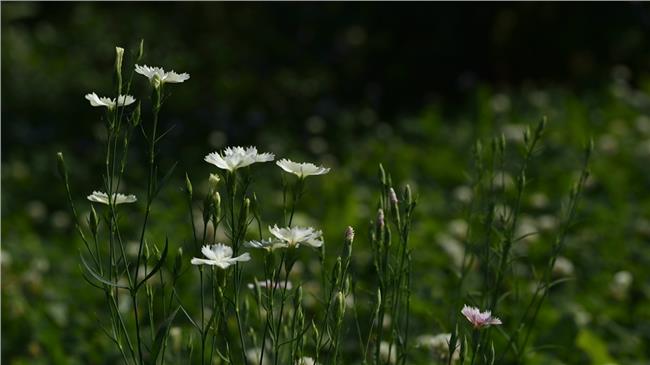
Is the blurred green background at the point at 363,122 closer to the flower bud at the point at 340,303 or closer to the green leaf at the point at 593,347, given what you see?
the green leaf at the point at 593,347

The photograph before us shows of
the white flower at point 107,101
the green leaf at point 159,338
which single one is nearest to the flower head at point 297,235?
the green leaf at point 159,338

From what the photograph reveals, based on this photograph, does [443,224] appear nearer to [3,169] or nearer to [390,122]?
[390,122]

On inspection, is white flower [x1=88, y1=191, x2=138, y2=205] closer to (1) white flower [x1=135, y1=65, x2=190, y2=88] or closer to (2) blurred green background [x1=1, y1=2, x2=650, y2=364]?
(1) white flower [x1=135, y1=65, x2=190, y2=88]

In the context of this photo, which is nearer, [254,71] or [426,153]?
[426,153]

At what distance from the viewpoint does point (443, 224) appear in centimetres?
413

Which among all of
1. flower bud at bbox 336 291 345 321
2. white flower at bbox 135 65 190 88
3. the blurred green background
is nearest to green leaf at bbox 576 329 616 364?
the blurred green background

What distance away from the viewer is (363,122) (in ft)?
18.4

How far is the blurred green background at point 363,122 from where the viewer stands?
3217 mm

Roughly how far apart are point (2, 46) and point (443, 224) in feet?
15.8

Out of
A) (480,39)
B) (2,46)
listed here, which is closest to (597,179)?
(480,39)

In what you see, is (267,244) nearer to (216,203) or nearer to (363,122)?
(216,203)

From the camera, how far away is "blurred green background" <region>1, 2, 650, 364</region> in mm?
3217

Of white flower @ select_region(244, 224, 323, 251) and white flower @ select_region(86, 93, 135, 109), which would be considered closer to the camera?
white flower @ select_region(244, 224, 323, 251)

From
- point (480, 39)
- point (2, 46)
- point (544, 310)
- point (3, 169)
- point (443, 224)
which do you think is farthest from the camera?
point (2, 46)
